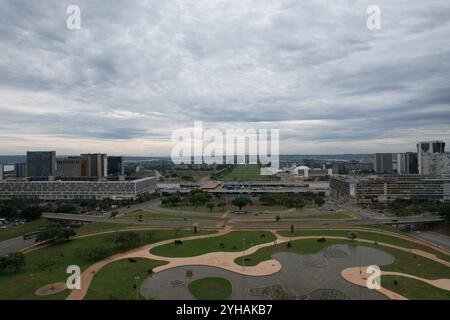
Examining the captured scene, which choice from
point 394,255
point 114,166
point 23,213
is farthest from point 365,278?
point 114,166

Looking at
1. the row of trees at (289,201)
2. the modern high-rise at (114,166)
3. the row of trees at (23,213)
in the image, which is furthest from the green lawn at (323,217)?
the modern high-rise at (114,166)

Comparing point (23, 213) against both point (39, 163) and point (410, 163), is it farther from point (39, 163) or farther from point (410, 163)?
point (410, 163)

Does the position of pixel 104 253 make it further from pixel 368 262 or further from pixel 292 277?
pixel 368 262

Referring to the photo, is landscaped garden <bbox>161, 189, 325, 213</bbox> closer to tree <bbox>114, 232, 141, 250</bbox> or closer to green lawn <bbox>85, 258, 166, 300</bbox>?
tree <bbox>114, 232, 141, 250</bbox>

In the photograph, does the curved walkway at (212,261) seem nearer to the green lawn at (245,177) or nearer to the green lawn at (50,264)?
the green lawn at (50,264)

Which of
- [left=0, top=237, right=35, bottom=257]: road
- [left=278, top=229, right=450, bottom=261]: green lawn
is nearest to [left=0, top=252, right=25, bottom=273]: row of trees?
[left=0, top=237, right=35, bottom=257]: road
